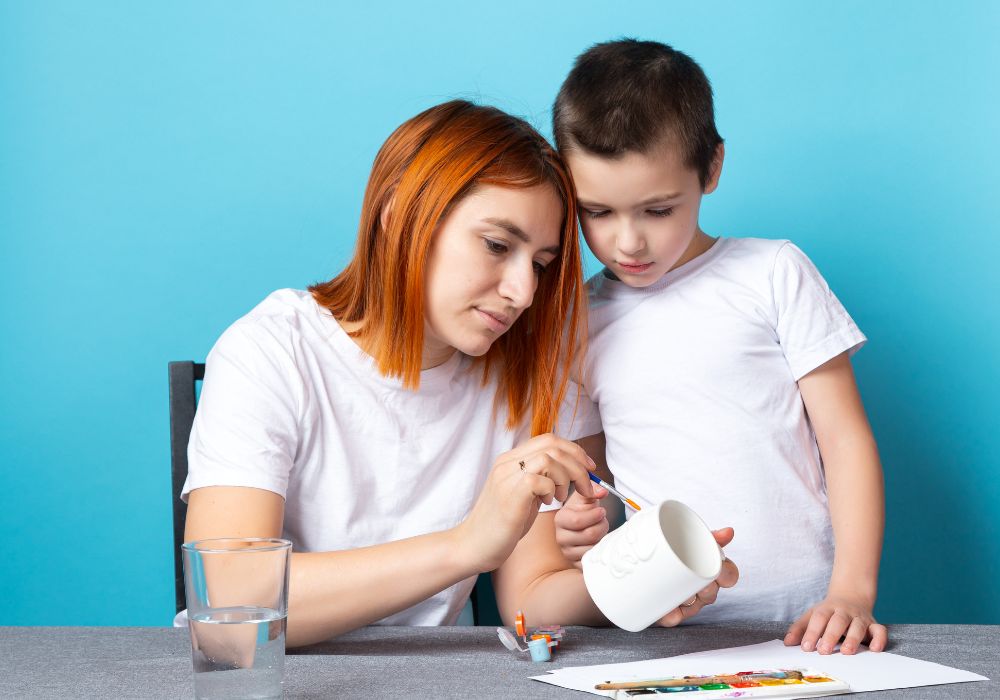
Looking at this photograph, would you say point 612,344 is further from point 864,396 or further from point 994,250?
point 994,250

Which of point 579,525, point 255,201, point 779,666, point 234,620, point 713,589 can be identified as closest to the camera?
point 234,620

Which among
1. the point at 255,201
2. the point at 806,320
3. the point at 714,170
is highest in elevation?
the point at 255,201

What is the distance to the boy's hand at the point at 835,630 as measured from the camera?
3.18 ft

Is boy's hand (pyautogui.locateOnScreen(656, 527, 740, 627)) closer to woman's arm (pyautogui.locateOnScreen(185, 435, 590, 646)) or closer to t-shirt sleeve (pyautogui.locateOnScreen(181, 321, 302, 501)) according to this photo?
woman's arm (pyautogui.locateOnScreen(185, 435, 590, 646))

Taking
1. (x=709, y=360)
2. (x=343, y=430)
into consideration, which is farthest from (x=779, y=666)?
(x=343, y=430)

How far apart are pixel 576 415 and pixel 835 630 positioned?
0.53m

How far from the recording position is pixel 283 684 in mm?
816

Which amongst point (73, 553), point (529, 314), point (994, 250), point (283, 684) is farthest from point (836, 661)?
point (73, 553)

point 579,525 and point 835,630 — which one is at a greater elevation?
point 579,525

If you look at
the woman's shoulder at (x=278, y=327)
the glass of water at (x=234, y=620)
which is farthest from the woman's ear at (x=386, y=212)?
the glass of water at (x=234, y=620)

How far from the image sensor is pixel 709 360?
1.35 metres

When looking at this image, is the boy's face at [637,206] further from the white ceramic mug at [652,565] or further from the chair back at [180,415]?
the chair back at [180,415]

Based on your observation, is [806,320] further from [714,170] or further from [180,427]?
[180,427]

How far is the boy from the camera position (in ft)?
4.14
